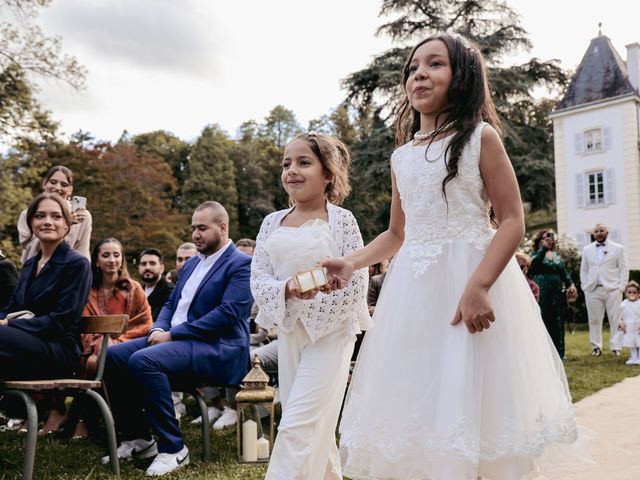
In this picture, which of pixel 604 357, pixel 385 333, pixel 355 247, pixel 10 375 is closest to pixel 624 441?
pixel 355 247

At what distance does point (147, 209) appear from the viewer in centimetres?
3353

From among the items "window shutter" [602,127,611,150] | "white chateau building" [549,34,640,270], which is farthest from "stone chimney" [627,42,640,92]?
"window shutter" [602,127,611,150]

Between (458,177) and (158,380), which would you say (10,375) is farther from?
(458,177)

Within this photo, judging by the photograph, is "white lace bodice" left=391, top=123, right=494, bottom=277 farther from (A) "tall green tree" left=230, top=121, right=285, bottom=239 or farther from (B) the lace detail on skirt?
(A) "tall green tree" left=230, top=121, right=285, bottom=239

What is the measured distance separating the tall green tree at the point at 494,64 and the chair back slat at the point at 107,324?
69.5 feet

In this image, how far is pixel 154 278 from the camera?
24.8ft

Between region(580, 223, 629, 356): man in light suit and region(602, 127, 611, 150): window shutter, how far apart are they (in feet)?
66.4

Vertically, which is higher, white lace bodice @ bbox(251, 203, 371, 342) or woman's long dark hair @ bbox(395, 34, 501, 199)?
woman's long dark hair @ bbox(395, 34, 501, 199)

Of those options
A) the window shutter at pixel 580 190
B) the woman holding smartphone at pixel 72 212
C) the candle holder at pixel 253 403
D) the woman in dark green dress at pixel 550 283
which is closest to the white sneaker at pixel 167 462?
the candle holder at pixel 253 403

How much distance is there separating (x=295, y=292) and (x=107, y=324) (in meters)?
1.80

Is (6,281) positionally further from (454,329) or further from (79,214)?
(454,329)

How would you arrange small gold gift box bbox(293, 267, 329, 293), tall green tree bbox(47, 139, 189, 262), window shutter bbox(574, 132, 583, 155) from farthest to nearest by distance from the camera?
1. tall green tree bbox(47, 139, 189, 262)
2. window shutter bbox(574, 132, 583, 155)
3. small gold gift box bbox(293, 267, 329, 293)

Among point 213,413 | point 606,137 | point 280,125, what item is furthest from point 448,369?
point 280,125

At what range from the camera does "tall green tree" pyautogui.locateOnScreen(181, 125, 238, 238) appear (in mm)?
44250
